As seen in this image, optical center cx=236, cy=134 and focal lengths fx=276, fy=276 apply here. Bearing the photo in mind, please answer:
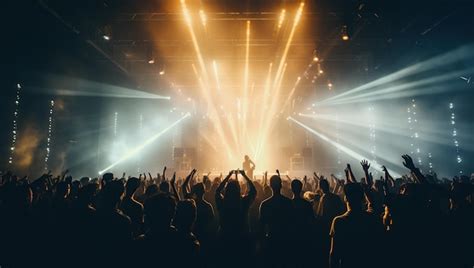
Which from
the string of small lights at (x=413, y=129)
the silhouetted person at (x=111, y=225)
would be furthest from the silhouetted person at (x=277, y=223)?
the string of small lights at (x=413, y=129)

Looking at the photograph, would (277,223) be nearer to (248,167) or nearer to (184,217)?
(184,217)

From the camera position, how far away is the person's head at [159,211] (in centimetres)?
257

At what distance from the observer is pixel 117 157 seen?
19.0 m

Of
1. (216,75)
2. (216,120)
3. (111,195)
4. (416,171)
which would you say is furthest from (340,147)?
(111,195)

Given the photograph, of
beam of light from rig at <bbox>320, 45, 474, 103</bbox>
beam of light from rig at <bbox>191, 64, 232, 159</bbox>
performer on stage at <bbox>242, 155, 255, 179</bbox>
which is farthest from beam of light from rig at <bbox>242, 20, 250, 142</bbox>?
beam of light from rig at <bbox>320, 45, 474, 103</bbox>

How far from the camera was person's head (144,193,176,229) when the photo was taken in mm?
2566

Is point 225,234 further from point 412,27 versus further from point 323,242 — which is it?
point 412,27

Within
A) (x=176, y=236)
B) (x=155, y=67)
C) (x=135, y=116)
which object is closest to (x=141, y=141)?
(x=135, y=116)

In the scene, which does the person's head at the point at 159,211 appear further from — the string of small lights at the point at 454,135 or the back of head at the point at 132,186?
the string of small lights at the point at 454,135

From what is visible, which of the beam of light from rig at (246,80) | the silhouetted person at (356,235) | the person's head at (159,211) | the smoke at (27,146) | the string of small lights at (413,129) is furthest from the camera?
the string of small lights at (413,129)

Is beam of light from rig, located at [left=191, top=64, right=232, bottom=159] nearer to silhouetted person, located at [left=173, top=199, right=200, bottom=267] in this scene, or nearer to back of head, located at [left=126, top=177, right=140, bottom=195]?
back of head, located at [left=126, top=177, right=140, bottom=195]

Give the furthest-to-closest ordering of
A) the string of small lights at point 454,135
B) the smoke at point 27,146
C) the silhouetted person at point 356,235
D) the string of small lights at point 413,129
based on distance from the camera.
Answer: the string of small lights at point 413,129 → the string of small lights at point 454,135 → the smoke at point 27,146 → the silhouetted person at point 356,235

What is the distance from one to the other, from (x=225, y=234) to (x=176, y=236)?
1000 millimetres

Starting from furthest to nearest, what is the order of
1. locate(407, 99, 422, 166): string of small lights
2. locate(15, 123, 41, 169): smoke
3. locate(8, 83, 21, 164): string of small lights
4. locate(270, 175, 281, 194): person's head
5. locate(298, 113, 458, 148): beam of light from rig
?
locate(407, 99, 422, 166): string of small lights < locate(298, 113, 458, 148): beam of light from rig < locate(15, 123, 41, 169): smoke < locate(8, 83, 21, 164): string of small lights < locate(270, 175, 281, 194): person's head
